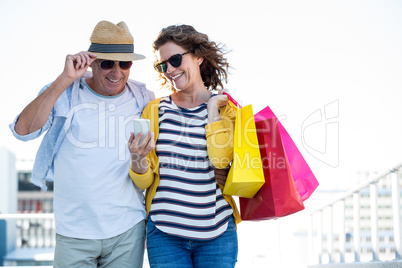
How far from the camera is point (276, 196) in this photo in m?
2.12

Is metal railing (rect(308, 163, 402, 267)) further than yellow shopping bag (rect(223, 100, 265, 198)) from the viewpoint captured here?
Yes

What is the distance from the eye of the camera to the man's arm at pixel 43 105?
2041 millimetres

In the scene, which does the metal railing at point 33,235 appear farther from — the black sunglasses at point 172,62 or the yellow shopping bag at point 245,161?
the yellow shopping bag at point 245,161

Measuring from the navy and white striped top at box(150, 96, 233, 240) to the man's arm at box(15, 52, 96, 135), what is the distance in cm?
50

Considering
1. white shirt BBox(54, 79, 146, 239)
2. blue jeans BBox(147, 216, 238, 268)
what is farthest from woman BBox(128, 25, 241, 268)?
white shirt BBox(54, 79, 146, 239)

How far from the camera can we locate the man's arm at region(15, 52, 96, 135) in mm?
2041

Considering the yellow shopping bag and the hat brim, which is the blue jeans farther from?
the hat brim

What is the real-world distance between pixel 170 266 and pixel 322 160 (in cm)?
117

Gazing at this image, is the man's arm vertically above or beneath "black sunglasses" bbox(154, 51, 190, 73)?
beneath

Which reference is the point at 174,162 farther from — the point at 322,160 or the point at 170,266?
the point at 322,160

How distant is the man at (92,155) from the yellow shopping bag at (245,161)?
1.72ft

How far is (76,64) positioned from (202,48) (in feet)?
2.16

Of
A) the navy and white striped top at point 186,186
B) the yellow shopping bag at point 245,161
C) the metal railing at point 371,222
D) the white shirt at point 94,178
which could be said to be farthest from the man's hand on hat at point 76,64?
the metal railing at point 371,222

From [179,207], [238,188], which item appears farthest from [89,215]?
[238,188]
